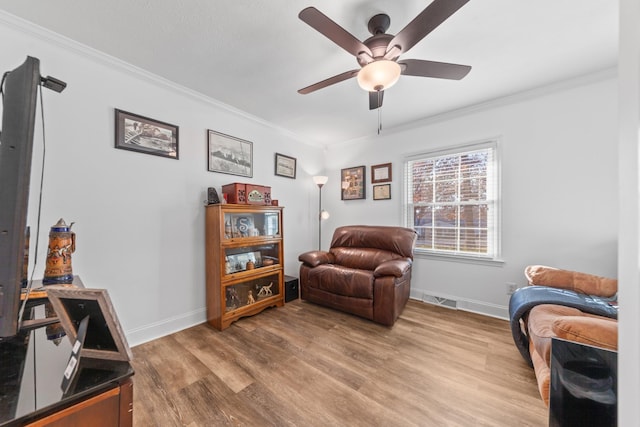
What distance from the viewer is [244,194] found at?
2666 mm

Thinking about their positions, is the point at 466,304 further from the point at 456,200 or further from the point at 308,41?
the point at 308,41

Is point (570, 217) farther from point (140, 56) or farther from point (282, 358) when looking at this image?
point (140, 56)

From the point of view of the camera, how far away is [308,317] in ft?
8.82

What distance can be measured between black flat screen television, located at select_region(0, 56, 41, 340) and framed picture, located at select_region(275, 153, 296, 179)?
9.58 ft

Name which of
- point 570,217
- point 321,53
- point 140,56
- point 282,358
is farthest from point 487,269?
point 140,56

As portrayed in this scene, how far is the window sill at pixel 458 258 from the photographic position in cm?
271

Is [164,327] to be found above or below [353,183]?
below

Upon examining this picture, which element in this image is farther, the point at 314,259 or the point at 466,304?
the point at 314,259

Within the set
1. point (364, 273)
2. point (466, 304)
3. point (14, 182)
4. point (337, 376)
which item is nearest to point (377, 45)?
point (14, 182)

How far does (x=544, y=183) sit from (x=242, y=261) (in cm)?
340

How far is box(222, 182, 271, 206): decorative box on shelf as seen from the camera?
2.61m

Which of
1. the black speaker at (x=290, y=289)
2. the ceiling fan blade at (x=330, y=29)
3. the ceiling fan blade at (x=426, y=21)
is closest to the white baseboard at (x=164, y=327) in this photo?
the black speaker at (x=290, y=289)

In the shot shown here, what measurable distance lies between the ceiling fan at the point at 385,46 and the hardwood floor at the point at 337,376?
2.03m

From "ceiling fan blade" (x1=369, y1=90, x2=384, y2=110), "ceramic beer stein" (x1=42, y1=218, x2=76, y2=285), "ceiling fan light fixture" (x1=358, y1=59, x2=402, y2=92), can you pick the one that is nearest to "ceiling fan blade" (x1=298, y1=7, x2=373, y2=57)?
"ceiling fan light fixture" (x1=358, y1=59, x2=402, y2=92)
